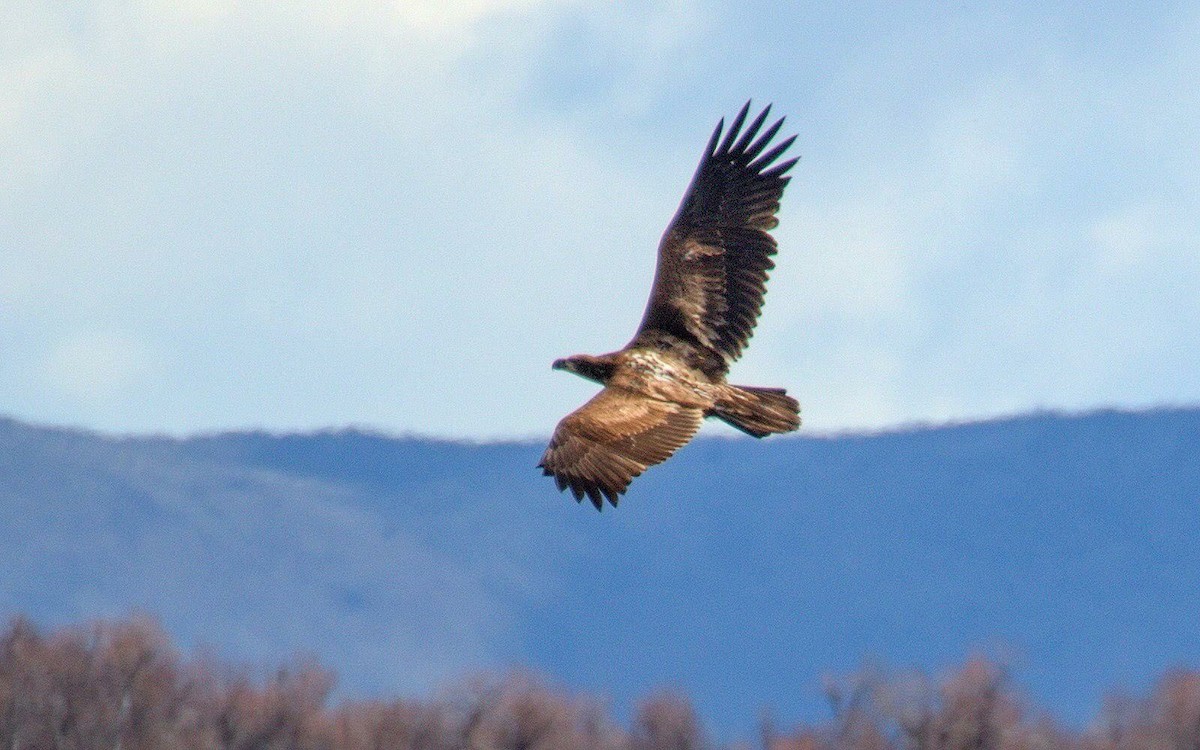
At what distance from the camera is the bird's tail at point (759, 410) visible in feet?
42.9

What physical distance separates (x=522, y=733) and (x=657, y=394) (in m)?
64.7

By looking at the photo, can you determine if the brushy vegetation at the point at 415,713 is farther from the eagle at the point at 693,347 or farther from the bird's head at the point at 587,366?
the bird's head at the point at 587,366

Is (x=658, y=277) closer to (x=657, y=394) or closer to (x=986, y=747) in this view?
(x=657, y=394)

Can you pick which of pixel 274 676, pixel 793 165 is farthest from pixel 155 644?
pixel 793 165

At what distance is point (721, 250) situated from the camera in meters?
15.1

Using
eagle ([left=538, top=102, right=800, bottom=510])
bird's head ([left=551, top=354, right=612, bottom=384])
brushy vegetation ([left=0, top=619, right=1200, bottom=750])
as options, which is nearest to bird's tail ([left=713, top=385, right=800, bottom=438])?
eagle ([left=538, top=102, right=800, bottom=510])

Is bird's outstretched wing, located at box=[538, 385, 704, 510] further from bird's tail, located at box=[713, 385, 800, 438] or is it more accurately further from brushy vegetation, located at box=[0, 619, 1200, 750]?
brushy vegetation, located at box=[0, 619, 1200, 750]

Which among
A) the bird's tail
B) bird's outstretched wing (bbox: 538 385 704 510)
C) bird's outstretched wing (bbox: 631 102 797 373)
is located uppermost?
bird's outstretched wing (bbox: 631 102 797 373)

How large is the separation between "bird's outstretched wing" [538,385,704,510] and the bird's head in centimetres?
45

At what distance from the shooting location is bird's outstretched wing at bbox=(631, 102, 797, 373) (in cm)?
1468

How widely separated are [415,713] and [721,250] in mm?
74009

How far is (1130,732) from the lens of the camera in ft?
267

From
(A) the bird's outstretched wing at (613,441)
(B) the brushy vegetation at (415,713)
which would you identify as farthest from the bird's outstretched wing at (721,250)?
(B) the brushy vegetation at (415,713)

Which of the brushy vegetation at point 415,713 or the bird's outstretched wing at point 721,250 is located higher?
the brushy vegetation at point 415,713
